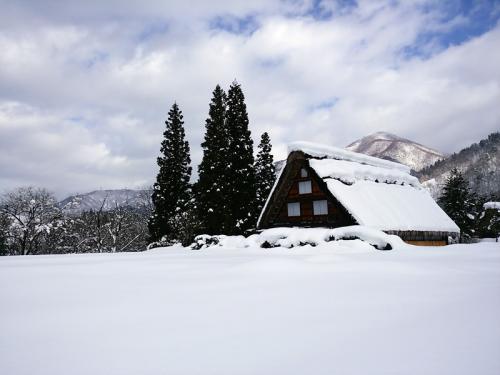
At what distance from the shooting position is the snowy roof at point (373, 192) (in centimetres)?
2078

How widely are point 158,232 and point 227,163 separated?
10.4m

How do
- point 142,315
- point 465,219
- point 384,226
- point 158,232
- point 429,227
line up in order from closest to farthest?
point 142,315, point 384,226, point 429,227, point 158,232, point 465,219

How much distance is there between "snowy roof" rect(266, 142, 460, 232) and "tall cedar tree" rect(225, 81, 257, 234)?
21.1 ft

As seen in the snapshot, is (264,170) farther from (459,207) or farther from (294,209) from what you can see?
(459,207)

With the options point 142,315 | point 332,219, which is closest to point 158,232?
point 332,219

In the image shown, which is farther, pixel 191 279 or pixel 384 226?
pixel 384 226

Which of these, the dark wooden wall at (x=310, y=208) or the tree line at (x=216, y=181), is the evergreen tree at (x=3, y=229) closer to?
the tree line at (x=216, y=181)

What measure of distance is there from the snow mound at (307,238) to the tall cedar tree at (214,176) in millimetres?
8536

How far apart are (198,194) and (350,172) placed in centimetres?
1321

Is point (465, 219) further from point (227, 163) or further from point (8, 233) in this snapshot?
point (8, 233)

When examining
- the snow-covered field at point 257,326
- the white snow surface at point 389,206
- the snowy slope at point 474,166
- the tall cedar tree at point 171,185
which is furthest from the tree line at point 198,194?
the snowy slope at point 474,166

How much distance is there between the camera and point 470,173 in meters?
138

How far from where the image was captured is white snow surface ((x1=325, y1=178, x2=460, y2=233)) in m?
20.4

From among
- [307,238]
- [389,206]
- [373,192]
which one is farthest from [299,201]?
[307,238]
